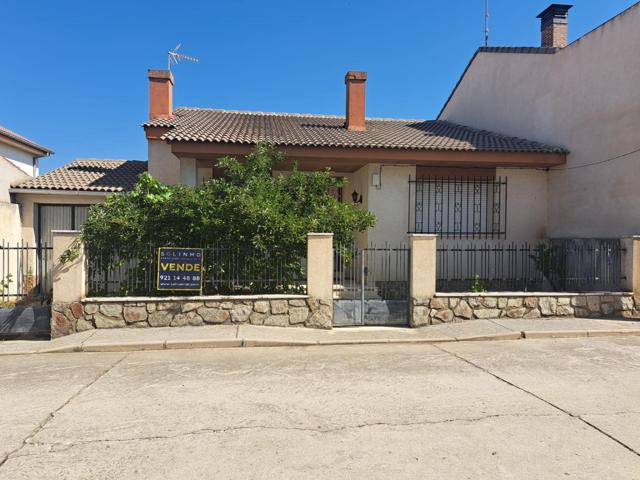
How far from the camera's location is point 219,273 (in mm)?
8812

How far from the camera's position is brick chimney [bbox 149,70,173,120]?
13719 millimetres

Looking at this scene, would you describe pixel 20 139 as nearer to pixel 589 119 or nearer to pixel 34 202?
pixel 34 202

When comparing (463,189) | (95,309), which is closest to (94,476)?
(95,309)

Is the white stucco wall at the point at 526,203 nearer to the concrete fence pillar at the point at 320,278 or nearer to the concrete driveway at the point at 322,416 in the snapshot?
the concrete driveway at the point at 322,416

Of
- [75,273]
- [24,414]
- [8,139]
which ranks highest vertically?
[8,139]

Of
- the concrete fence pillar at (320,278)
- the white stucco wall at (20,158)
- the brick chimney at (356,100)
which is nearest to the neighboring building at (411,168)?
the brick chimney at (356,100)

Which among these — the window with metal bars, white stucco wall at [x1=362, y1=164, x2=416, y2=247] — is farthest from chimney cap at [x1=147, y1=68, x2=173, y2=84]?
the window with metal bars

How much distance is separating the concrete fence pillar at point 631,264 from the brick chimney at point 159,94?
40.4ft

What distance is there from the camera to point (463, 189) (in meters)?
12.5

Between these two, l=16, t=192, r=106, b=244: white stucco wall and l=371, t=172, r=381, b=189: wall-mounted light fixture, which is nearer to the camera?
l=371, t=172, r=381, b=189: wall-mounted light fixture

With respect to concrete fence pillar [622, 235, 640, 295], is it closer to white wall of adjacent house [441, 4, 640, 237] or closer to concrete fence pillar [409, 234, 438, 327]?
white wall of adjacent house [441, 4, 640, 237]

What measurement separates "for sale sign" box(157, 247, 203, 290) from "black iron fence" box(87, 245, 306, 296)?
0.23 meters

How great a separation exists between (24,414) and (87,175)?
35.5 feet

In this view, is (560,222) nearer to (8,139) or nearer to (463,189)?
(463,189)
